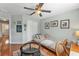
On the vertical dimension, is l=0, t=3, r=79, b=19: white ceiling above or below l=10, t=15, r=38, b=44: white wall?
above

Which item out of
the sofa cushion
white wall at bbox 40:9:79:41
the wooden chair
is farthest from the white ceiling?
the wooden chair

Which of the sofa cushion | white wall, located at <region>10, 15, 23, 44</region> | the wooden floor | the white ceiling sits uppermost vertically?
the white ceiling

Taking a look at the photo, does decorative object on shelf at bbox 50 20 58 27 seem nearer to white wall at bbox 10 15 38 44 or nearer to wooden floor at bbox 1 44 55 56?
white wall at bbox 10 15 38 44

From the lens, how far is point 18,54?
1929 millimetres

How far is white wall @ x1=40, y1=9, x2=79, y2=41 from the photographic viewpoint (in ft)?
6.05

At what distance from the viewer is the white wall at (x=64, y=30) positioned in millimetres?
1844

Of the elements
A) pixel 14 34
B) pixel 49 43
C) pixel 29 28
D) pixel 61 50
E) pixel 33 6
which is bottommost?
pixel 61 50

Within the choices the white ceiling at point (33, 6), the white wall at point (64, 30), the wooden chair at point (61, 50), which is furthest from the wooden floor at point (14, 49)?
the white ceiling at point (33, 6)

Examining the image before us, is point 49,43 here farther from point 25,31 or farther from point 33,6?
point 33,6

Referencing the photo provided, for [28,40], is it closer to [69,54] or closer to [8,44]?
[8,44]

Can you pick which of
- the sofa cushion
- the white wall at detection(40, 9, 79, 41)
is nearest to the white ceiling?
the white wall at detection(40, 9, 79, 41)

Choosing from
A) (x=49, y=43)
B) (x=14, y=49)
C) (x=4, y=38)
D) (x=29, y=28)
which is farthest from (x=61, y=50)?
(x=4, y=38)

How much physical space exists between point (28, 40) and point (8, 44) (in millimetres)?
348

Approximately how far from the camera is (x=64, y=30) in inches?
74.2
